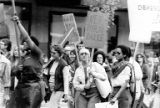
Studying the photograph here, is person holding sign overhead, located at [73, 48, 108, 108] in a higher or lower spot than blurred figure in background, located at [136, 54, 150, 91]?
higher

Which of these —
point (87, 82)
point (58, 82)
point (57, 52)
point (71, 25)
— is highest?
point (71, 25)

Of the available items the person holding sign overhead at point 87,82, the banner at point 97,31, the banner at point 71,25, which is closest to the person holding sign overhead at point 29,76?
the person holding sign overhead at point 87,82

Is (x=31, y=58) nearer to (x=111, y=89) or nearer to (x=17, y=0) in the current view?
(x=111, y=89)

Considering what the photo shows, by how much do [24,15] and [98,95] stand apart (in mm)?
12678

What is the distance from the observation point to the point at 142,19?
11.0m

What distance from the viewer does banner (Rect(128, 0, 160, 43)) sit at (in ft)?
36.1

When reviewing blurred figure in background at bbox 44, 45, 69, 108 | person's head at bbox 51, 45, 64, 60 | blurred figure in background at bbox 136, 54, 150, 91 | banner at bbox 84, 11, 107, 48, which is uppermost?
banner at bbox 84, 11, 107, 48

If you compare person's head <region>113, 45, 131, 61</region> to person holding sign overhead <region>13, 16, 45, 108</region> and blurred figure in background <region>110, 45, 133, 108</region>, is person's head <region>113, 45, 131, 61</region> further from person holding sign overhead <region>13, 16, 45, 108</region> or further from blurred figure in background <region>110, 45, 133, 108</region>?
person holding sign overhead <region>13, 16, 45, 108</region>

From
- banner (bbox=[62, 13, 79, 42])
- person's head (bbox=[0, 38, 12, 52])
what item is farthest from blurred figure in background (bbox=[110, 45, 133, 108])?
person's head (bbox=[0, 38, 12, 52])

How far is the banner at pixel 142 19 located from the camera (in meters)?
11.0

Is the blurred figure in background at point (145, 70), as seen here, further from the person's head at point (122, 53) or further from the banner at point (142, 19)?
the person's head at point (122, 53)

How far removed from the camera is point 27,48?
987cm

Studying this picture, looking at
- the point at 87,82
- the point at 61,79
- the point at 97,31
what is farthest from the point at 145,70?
the point at 87,82

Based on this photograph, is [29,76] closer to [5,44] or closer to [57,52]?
[57,52]
